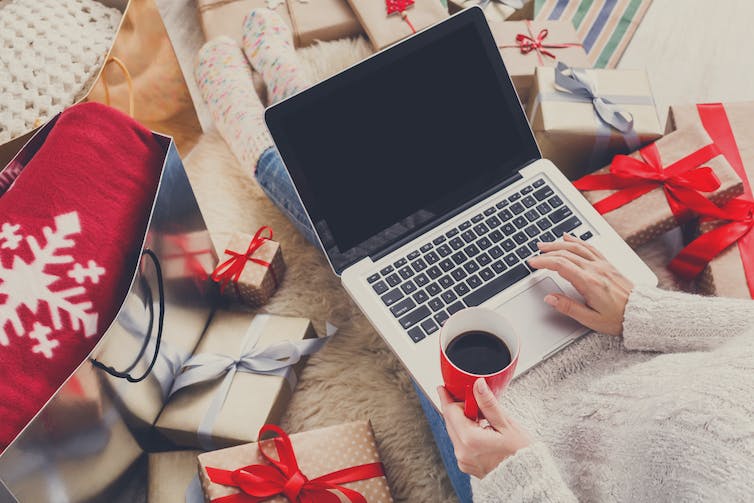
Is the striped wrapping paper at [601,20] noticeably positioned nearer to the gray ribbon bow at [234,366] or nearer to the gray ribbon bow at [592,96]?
the gray ribbon bow at [592,96]

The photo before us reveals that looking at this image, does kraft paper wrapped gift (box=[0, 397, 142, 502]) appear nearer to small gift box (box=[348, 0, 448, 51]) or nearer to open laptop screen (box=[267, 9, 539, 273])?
open laptop screen (box=[267, 9, 539, 273])

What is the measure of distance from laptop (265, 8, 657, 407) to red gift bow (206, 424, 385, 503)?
0.17 meters

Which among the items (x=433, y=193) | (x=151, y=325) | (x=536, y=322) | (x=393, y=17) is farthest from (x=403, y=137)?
(x=393, y=17)

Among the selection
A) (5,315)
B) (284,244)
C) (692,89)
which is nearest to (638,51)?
(692,89)

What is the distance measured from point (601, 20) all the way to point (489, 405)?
4.07 feet

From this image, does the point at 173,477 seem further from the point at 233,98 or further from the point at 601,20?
the point at 601,20

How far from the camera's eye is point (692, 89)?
1364 millimetres

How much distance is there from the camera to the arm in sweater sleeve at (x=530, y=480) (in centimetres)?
53

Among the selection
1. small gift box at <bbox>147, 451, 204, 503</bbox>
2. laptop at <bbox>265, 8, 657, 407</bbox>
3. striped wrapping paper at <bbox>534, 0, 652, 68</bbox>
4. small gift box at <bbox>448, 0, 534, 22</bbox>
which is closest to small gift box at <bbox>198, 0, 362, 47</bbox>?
small gift box at <bbox>448, 0, 534, 22</bbox>

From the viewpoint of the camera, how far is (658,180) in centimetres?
95

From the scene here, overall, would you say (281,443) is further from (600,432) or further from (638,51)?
(638,51)

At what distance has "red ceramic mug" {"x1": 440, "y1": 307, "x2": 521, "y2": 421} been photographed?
1.81 ft

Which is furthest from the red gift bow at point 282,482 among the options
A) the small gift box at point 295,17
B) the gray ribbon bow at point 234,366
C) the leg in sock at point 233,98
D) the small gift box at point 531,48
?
the small gift box at point 295,17

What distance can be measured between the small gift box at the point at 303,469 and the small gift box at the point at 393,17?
32.7 inches
